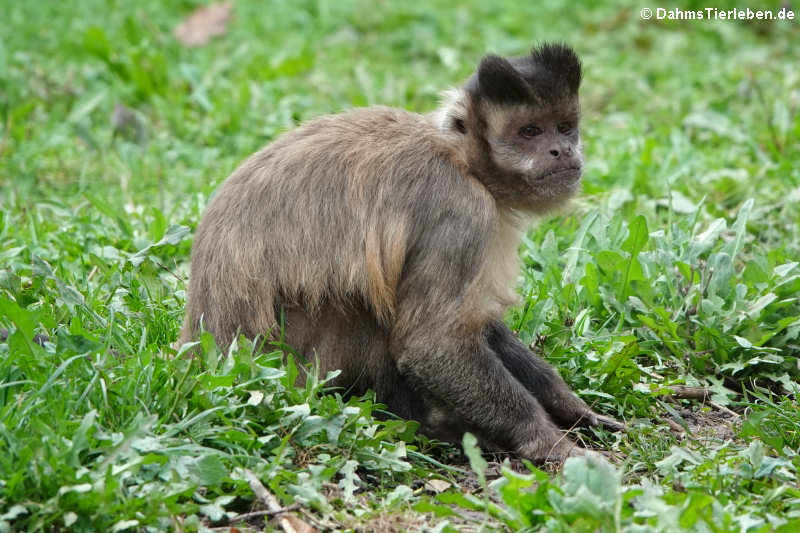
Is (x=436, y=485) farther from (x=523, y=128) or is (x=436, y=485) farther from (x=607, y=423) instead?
(x=523, y=128)

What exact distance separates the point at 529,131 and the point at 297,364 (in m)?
1.51

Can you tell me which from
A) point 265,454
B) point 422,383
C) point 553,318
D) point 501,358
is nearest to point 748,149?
point 553,318

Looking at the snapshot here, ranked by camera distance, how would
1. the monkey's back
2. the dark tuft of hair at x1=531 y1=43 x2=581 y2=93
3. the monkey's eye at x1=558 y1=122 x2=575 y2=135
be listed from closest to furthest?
the monkey's back < the dark tuft of hair at x1=531 y1=43 x2=581 y2=93 < the monkey's eye at x1=558 y1=122 x2=575 y2=135

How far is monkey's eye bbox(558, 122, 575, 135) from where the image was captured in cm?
482

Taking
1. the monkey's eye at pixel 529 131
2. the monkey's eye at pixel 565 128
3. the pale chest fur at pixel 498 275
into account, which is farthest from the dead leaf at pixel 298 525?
the monkey's eye at pixel 565 128

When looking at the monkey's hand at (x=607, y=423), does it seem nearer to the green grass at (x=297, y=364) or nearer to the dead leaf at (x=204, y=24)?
the green grass at (x=297, y=364)

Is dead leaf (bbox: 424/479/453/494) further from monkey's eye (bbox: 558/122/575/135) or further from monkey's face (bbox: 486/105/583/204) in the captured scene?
monkey's eye (bbox: 558/122/575/135)

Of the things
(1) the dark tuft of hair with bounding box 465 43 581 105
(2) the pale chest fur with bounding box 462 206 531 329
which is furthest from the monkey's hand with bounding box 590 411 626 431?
(1) the dark tuft of hair with bounding box 465 43 581 105

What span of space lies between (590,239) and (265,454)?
8.66ft

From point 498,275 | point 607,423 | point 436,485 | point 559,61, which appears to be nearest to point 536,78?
point 559,61

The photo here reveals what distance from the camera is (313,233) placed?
170 inches

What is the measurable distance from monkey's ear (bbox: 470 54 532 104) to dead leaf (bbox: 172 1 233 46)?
223 inches

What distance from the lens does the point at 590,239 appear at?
5820 mm

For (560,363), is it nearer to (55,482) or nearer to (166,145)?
(55,482)
